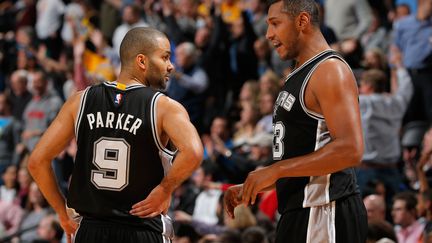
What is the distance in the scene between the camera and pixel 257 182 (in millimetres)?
4172

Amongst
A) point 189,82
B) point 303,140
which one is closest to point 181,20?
point 189,82

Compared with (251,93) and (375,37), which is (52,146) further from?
(375,37)

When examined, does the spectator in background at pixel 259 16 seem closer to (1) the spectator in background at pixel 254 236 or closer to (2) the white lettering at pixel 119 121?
(1) the spectator in background at pixel 254 236

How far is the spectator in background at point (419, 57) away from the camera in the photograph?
10.7 meters

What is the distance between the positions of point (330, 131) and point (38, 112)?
9333 mm

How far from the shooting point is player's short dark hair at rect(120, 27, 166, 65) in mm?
4750

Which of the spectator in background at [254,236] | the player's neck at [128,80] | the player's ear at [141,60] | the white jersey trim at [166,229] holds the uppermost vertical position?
the player's ear at [141,60]

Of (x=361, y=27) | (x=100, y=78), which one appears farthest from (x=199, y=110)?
(x=361, y=27)

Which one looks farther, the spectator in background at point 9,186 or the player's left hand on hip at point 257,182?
the spectator in background at point 9,186

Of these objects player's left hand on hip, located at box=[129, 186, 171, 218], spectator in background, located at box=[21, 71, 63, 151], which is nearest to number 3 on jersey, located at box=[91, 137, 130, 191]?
player's left hand on hip, located at box=[129, 186, 171, 218]

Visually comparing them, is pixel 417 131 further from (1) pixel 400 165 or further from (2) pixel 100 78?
(2) pixel 100 78

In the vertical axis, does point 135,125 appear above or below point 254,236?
above

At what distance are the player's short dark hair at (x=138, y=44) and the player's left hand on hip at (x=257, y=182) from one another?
1.02 metres

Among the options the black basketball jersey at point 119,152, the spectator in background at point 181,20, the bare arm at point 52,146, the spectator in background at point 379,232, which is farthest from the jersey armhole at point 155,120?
the spectator in background at point 181,20
